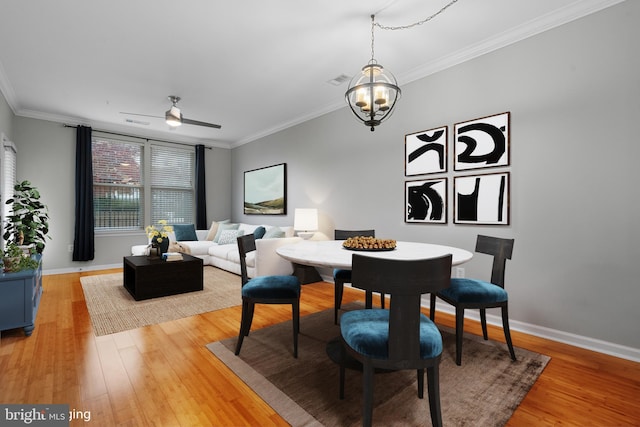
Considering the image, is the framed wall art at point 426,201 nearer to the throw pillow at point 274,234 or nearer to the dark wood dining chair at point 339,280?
the dark wood dining chair at point 339,280

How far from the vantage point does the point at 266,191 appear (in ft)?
19.7

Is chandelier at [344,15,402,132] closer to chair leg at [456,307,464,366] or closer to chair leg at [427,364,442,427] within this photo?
chair leg at [456,307,464,366]

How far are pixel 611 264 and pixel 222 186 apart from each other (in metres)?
6.67

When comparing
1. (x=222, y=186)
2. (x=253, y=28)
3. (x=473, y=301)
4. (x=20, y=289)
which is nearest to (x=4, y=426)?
(x=20, y=289)

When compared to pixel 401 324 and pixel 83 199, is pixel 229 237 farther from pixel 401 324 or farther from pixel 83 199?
pixel 401 324

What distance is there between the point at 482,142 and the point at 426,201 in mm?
796

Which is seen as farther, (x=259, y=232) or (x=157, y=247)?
(x=259, y=232)

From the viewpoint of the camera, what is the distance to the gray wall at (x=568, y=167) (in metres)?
2.20


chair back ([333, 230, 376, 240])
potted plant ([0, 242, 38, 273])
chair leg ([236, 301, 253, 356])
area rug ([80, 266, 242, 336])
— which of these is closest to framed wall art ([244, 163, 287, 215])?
area rug ([80, 266, 242, 336])

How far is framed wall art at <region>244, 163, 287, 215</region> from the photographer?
18.3 ft

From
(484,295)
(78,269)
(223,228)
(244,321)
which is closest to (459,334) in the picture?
(484,295)

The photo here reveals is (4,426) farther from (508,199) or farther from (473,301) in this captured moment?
(508,199)

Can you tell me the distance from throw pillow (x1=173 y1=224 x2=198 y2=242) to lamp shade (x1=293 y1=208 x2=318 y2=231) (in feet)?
8.69

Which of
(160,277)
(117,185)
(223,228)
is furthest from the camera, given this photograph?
(223,228)
